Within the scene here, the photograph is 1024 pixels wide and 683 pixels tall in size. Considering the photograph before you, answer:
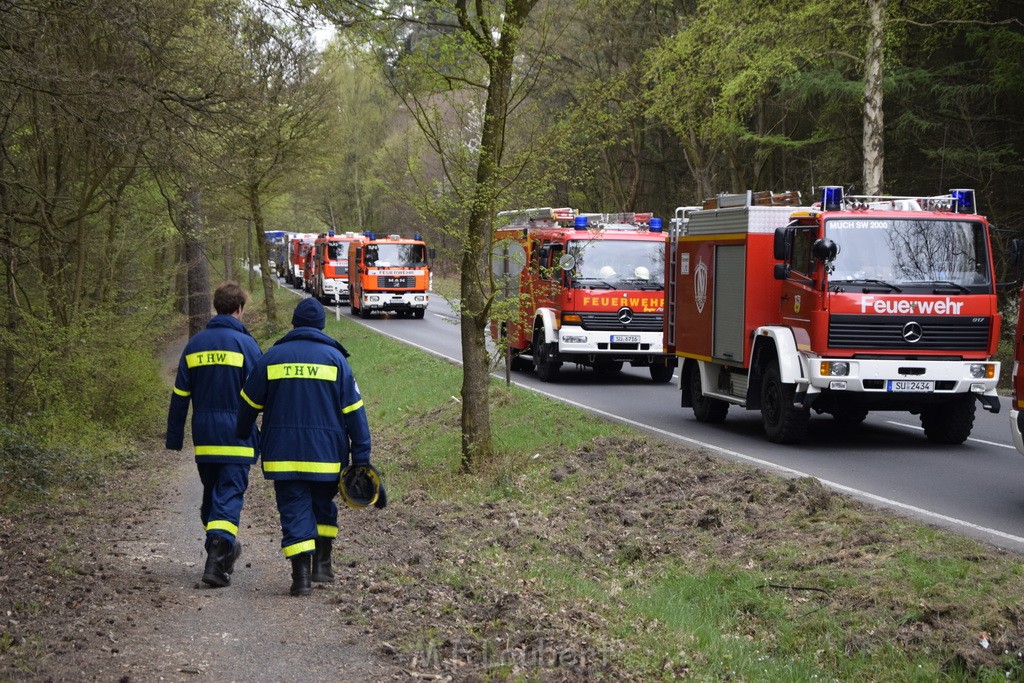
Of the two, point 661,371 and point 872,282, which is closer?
point 872,282

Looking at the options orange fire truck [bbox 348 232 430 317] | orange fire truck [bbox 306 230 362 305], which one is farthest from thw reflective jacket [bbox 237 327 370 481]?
orange fire truck [bbox 306 230 362 305]

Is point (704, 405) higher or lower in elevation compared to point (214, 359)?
lower

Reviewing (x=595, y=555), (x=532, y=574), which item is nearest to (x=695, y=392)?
(x=595, y=555)

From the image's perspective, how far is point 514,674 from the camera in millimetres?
5602

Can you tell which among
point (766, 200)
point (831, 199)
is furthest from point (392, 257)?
→ point (831, 199)

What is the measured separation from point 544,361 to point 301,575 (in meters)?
15.3

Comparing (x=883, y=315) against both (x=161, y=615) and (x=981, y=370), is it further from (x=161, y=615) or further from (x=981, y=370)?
(x=161, y=615)

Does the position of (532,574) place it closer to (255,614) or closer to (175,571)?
(255,614)

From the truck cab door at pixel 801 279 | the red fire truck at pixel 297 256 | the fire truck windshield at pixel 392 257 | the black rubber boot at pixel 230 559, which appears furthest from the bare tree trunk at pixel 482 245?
the red fire truck at pixel 297 256

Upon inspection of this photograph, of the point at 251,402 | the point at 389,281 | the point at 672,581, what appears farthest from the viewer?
the point at 389,281

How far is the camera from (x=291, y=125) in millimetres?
33031

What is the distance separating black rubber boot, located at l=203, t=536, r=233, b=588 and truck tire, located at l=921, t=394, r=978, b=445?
364 inches

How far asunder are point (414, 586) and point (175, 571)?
70.0 inches

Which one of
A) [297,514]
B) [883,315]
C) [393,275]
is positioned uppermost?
[393,275]
